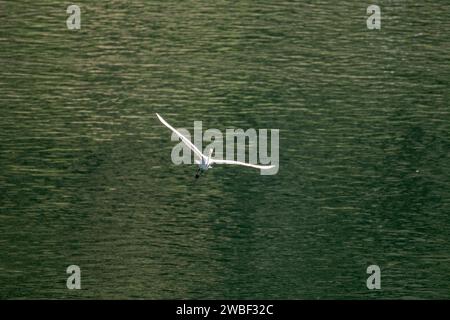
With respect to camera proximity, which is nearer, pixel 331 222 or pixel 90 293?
pixel 90 293

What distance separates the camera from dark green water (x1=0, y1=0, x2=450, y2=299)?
1202 centimetres

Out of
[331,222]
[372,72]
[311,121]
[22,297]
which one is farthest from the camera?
[372,72]

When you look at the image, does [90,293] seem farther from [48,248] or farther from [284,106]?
[284,106]

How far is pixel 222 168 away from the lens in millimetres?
13117

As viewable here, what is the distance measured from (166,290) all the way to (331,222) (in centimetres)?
192

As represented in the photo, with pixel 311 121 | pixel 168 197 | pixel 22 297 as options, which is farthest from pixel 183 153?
pixel 22 297

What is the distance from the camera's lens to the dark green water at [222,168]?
12016 millimetres

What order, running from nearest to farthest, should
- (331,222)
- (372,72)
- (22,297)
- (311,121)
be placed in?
1. (22,297)
2. (331,222)
3. (311,121)
4. (372,72)

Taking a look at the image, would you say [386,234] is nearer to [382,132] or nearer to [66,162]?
[382,132]

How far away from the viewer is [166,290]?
11.7m

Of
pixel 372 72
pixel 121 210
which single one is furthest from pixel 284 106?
pixel 121 210

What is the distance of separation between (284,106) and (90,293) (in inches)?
138

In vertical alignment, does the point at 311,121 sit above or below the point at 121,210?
above

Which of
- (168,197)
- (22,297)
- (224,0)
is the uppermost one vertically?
(224,0)
